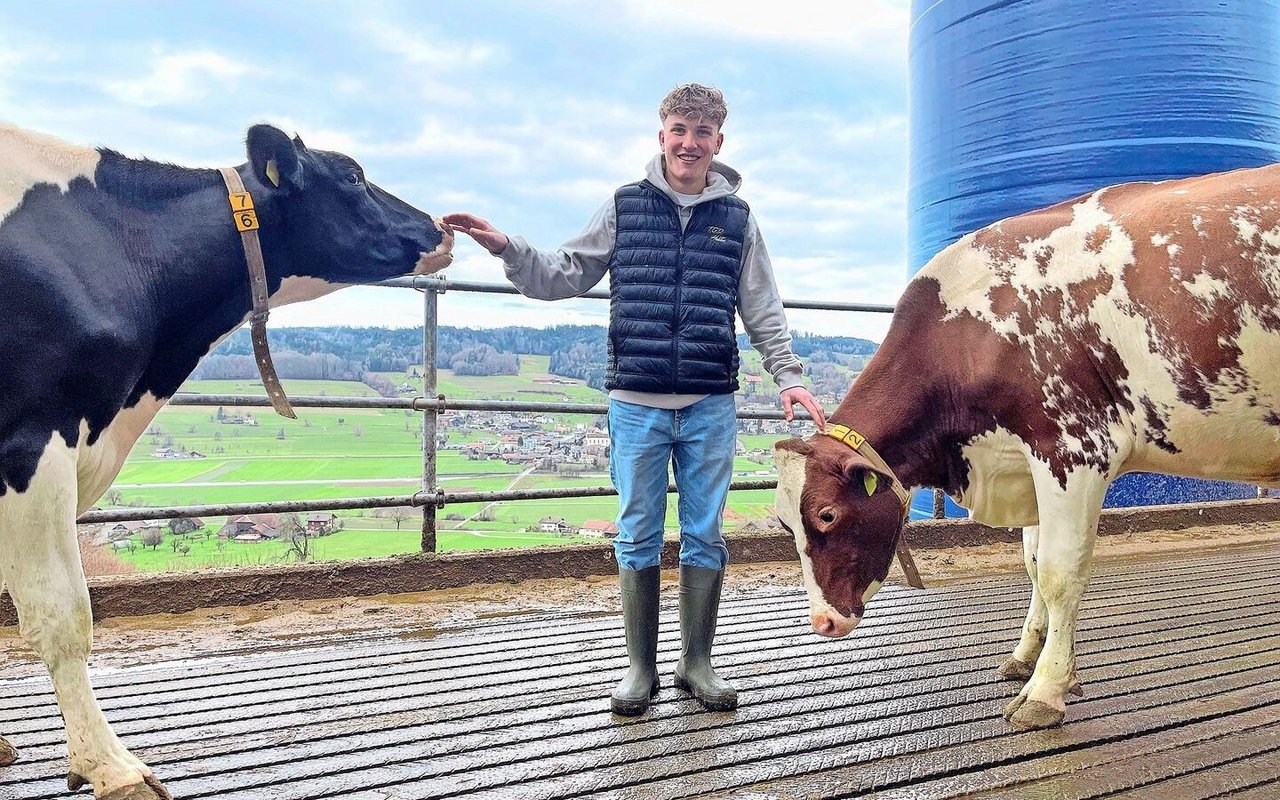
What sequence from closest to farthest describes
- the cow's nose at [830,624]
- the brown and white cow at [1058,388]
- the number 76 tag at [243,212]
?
1. the number 76 tag at [243,212]
2. the brown and white cow at [1058,388]
3. the cow's nose at [830,624]

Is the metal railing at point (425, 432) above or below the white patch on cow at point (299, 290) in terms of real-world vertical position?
below

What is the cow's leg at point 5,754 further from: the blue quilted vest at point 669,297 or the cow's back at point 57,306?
the blue quilted vest at point 669,297

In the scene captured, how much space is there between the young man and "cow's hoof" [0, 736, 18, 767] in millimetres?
1474

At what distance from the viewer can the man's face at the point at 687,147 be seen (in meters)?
2.68

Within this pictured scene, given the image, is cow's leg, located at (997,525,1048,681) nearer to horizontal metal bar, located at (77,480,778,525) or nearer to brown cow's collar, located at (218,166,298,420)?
horizontal metal bar, located at (77,480,778,525)

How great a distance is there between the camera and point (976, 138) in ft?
21.2

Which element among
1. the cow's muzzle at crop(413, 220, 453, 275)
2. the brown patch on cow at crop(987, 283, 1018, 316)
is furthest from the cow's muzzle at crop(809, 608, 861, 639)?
the cow's muzzle at crop(413, 220, 453, 275)

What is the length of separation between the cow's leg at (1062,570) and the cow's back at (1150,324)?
0.07m

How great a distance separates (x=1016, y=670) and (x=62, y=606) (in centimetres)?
246

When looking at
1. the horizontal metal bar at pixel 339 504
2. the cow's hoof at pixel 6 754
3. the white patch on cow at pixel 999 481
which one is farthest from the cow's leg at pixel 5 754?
the white patch on cow at pixel 999 481

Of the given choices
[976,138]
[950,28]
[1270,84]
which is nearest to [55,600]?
[976,138]

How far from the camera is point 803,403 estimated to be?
9.10ft

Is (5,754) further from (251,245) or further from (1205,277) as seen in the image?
(1205,277)

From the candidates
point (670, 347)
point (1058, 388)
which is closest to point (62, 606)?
point (670, 347)
